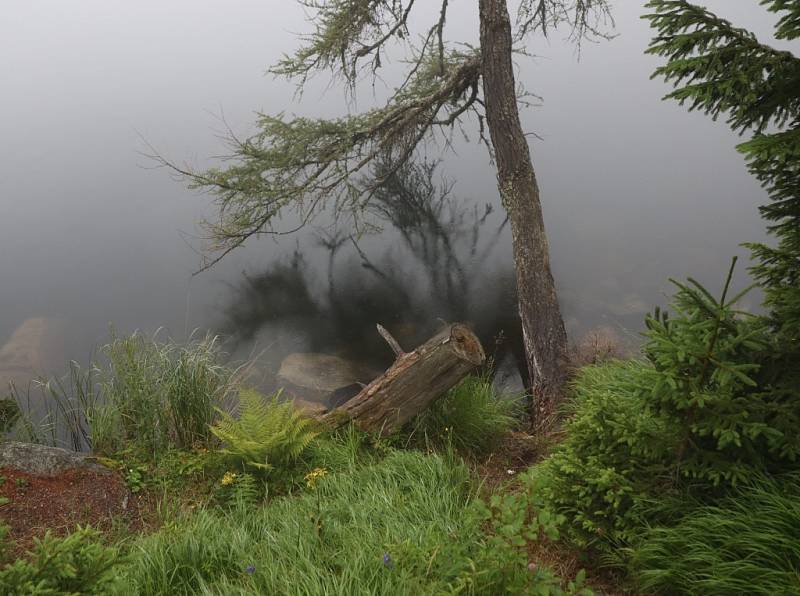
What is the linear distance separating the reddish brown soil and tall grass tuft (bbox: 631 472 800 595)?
12.3 feet

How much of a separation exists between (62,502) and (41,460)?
22.1 inches

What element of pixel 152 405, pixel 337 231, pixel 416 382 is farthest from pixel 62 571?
pixel 337 231

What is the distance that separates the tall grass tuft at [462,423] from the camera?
5355 millimetres

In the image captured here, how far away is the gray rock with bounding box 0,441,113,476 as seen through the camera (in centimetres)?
461

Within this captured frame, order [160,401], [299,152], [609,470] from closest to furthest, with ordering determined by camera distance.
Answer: [609,470] < [160,401] < [299,152]

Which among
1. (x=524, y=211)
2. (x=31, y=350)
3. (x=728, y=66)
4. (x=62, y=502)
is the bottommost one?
(x=31, y=350)

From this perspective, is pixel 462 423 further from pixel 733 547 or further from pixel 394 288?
pixel 394 288

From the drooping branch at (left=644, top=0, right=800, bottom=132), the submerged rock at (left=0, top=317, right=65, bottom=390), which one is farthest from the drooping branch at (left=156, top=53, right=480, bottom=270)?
the drooping branch at (left=644, top=0, right=800, bottom=132)

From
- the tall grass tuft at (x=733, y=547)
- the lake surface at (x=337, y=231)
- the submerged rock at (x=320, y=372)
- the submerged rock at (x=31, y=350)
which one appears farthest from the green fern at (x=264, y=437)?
the submerged rock at (x=31, y=350)

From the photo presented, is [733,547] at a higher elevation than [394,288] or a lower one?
lower

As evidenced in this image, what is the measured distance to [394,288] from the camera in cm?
1292

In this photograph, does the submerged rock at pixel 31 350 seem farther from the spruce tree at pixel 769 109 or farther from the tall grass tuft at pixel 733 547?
the spruce tree at pixel 769 109

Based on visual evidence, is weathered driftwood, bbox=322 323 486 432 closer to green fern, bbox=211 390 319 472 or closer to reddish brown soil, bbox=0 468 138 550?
green fern, bbox=211 390 319 472

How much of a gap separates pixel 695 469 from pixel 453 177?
16.0 metres
